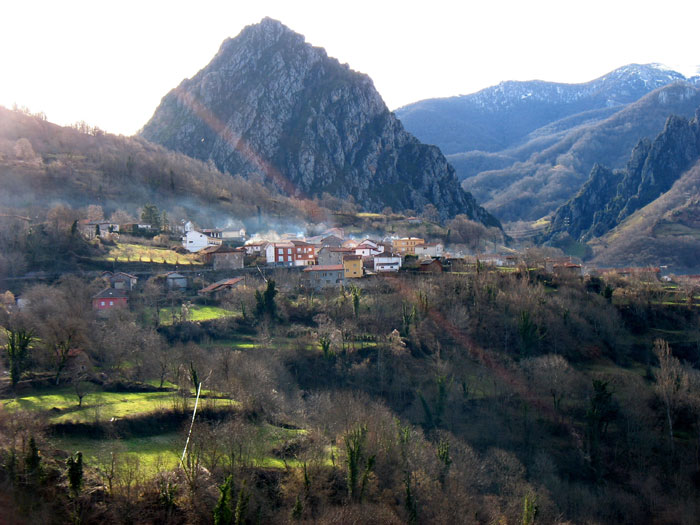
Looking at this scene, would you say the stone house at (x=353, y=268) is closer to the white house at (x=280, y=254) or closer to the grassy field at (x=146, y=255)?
the white house at (x=280, y=254)

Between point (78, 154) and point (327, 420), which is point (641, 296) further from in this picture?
point (78, 154)

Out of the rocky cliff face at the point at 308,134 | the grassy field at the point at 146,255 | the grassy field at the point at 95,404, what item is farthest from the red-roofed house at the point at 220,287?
the rocky cliff face at the point at 308,134

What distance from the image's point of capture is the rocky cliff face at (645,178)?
502 ft

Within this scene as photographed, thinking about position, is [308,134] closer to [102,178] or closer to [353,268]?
[102,178]

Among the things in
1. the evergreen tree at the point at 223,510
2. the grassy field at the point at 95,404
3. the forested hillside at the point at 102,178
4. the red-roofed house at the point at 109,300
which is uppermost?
the forested hillside at the point at 102,178

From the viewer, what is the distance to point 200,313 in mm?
42562

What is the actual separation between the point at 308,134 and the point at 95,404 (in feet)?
448

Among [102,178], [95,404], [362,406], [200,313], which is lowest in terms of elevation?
[362,406]

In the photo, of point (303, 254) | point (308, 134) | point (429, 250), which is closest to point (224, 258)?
point (303, 254)

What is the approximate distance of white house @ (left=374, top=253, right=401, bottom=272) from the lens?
54.7 meters

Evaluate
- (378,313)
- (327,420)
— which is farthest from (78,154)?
(327,420)

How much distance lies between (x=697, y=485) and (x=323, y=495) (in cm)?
2194

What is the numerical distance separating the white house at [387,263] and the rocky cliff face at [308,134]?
3485 inches

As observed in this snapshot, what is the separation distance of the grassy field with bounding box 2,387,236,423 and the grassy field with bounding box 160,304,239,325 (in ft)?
36.8
